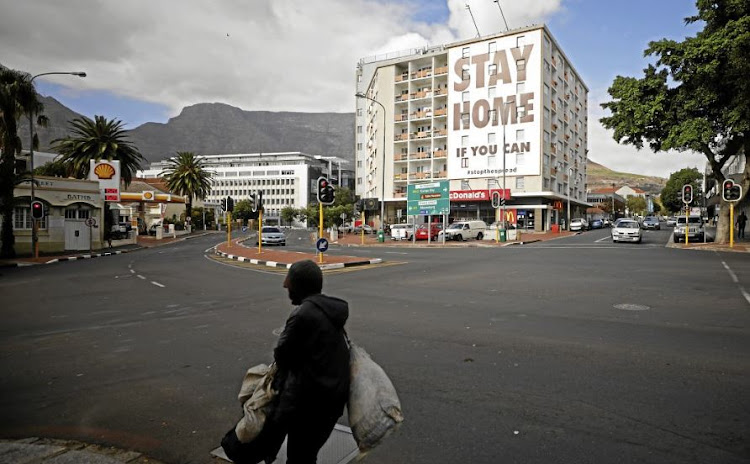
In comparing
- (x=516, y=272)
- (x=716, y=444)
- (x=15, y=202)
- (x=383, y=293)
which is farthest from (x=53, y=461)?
(x=15, y=202)

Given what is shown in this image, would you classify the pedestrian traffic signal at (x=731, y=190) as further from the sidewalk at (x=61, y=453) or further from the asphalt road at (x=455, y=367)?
the sidewalk at (x=61, y=453)

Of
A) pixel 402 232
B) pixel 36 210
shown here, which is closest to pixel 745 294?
pixel 36 210

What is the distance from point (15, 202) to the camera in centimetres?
2277

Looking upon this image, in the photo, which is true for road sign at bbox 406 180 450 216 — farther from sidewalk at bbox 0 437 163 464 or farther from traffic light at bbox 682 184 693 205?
sidewalk at bbox 0 437 163 464

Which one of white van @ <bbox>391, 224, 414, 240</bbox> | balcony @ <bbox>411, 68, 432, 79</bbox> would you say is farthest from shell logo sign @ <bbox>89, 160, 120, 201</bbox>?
balcony @ <bbox>411, 68, 432, 79</bbox>

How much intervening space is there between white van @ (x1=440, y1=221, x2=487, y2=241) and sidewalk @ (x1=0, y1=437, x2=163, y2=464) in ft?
116

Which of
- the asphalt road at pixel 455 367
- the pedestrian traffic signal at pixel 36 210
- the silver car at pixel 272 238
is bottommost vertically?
the asphalt road at pixel 455 367

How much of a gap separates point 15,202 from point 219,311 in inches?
A: 778

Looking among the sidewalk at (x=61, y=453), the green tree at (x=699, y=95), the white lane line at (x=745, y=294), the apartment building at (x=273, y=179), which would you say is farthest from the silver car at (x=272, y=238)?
the apartment building at (x=273, y=179)

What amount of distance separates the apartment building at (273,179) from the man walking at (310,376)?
13890 cm

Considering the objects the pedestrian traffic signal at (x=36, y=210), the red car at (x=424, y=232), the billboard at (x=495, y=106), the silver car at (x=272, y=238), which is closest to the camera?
the pedestrian traffic signal at (x=36, y=210)

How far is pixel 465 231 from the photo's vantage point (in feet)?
131

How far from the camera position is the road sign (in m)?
35.3

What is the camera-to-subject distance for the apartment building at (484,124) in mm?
56656
